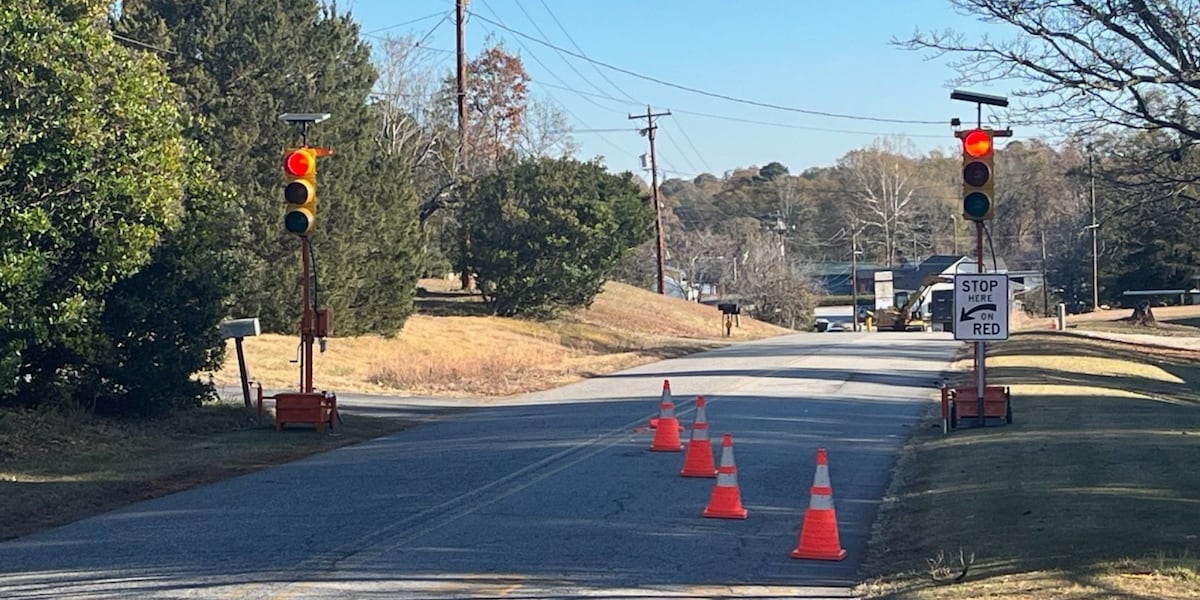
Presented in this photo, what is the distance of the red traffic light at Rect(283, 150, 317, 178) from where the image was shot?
17.7 metres

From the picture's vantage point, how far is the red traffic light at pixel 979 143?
53.3 feet

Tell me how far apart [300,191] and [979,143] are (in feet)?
28.3

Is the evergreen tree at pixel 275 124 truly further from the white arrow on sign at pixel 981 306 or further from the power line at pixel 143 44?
the white arrow on sign at pixel 981 306

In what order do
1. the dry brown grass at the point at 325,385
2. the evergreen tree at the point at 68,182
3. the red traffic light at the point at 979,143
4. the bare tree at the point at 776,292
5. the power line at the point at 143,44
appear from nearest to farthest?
the dry brown grass at the point at 325,385
the red traffic light at the point at 979,143
the evergreen tree at the point at 68,182
the power line at the point at 143,44
the bare tree at the point at 776,292

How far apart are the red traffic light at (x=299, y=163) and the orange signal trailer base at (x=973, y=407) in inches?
356

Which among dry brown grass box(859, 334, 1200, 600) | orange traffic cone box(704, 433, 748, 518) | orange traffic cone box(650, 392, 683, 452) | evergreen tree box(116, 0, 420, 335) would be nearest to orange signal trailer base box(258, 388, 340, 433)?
orange traffic cone box(650, 392, 683, 452)

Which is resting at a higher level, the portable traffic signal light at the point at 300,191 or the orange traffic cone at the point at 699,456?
the portable traffic signal light at the point at 300,191

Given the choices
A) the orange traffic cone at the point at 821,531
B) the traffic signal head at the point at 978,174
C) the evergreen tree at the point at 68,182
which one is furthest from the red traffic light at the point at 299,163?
the orange traffic cone at the point at 821,531

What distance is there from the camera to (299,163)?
17.7m

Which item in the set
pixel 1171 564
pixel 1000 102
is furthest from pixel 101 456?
pixel 1171 564

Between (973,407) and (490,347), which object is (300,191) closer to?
(973,407)

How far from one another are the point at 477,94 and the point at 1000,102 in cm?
5080

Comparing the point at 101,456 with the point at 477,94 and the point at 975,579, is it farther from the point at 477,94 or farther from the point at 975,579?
the point at 477,94

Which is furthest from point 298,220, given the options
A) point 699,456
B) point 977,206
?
point 977,206
